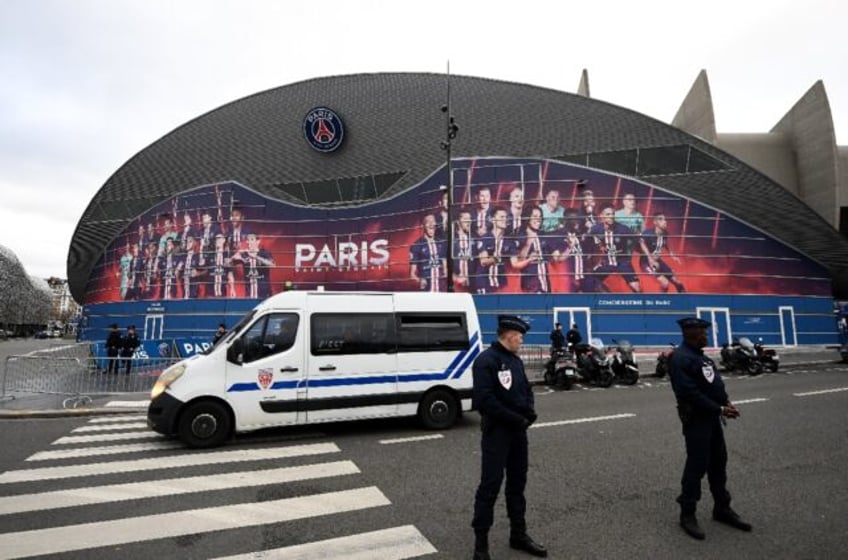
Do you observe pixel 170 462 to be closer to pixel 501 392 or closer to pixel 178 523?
pixel 178 523

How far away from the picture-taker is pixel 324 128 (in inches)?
1273

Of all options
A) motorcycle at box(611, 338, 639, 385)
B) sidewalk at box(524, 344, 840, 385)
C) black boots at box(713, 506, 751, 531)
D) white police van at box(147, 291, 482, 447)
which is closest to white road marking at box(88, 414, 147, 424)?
white police van at box(147, 291, 482, 447)

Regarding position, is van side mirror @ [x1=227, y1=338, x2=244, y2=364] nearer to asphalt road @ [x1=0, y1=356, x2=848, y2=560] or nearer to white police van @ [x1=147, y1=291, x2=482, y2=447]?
white police van @ [x1=147, y1=291, x2=482, y2=447]

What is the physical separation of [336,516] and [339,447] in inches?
101

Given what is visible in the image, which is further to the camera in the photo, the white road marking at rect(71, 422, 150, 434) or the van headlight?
the white road marking at rect(71, 422, 150, 434)

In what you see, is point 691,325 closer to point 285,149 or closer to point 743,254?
point 743,254

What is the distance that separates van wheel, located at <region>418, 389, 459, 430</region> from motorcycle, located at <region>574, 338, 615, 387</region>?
22.9 ft

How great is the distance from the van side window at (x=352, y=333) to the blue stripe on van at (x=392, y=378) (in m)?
0.45

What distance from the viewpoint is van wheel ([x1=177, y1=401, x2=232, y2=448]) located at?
264 inches

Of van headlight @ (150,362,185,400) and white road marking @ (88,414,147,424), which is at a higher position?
van headlight @ (150,362,185,400)

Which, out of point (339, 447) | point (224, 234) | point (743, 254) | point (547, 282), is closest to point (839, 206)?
point (743, 254)

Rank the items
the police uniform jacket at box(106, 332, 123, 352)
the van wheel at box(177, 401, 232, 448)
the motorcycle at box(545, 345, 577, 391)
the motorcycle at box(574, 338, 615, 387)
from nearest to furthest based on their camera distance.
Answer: the van wheel at box(177, 401, 232, 448)
the motorcycle at box(545, 345, 577, 391)
the motorcycle at box(574, 338, 615, 387)
the police uniform jacket at box(106, 332, 123, 352)

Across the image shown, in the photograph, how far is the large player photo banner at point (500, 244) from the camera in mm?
24375

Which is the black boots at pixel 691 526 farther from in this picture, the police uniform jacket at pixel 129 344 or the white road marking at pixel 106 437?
the police uniform jacket at pixel 129 344
